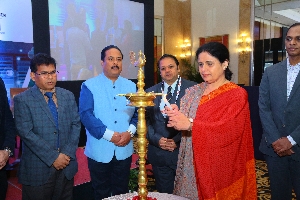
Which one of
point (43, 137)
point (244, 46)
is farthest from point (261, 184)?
point (244, 46)

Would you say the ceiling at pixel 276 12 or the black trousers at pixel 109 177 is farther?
the ceiling at pixel 276 12

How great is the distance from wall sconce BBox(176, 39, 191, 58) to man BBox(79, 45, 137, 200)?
27.5 feet

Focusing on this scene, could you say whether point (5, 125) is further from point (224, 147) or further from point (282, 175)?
point (282, 175)

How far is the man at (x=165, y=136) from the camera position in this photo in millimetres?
2295

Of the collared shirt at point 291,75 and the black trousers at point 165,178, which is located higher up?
the collared shirt at point 291,75

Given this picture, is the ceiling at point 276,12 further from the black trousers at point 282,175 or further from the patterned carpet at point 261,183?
the black trousers at point 282,175

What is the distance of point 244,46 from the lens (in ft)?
29.2

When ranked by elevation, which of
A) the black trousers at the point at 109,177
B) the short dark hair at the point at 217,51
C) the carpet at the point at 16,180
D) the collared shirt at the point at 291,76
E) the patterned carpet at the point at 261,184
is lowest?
the patterned carpet at the point at 261,184

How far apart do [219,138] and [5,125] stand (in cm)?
151

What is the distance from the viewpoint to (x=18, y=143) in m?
4.24

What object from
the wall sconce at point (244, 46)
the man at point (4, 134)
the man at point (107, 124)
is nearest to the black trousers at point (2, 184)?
the man at point (4, 134)

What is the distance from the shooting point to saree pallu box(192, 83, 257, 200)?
1693 mm

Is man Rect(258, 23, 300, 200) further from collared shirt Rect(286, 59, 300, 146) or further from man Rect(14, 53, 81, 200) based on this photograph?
man Rect(14, 53, 81, 200)

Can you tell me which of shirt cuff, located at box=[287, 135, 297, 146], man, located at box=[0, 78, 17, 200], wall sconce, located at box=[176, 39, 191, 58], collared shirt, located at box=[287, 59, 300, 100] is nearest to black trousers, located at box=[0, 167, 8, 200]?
man, located at box=[0, 78, 17, 200]
